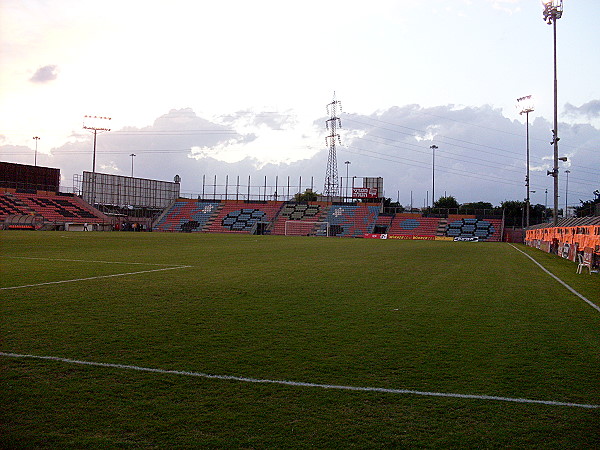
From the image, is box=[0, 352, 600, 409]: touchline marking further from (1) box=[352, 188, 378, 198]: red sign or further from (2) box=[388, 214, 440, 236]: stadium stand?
(1) box=[352, 188, 378, 198]: red sign

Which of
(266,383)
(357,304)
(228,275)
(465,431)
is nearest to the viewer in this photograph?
(465,431)

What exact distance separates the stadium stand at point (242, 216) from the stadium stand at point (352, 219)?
8987 mm

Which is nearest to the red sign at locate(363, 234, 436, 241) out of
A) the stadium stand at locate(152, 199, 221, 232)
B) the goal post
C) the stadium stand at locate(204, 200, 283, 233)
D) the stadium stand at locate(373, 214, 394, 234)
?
the stadium stand at locate(373, 214, 394, 234)

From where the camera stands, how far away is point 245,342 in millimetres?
5949

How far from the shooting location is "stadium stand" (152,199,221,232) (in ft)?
237

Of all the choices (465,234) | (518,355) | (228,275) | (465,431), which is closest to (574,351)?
(518,355)

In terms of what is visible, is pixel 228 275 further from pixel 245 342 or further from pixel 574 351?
pixel 574 351

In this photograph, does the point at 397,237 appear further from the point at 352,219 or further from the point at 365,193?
the point at 365,193

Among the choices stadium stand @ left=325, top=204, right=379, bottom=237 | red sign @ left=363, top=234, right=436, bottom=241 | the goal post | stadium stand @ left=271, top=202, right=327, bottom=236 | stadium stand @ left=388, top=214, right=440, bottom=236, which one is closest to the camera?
red sign @ left=363, top=234, right=436, bottom=241

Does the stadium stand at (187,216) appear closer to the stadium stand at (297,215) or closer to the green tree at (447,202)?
the stadium stand at (297,215)

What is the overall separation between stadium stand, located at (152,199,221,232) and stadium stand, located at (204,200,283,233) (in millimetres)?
1477

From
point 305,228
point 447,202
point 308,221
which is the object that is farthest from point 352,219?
point 447,202

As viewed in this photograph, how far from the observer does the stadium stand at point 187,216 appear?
7219 cm

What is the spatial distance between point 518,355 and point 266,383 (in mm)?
3030
